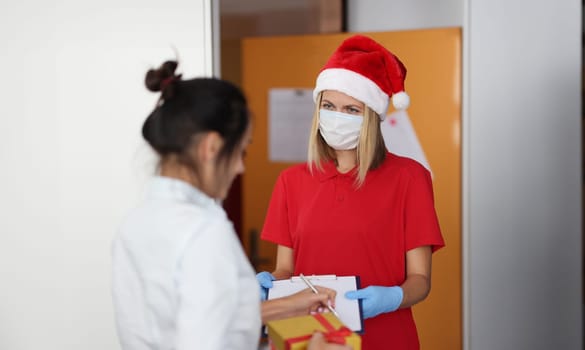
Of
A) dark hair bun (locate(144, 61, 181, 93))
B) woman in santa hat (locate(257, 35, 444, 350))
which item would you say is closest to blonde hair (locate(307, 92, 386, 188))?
woman in santa hat (locate(257, 35, 444, 350))

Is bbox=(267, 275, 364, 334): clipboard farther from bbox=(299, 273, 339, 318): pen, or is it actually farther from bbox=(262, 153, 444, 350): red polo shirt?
bbox=(262, 153, 444, 350): red polo shirt

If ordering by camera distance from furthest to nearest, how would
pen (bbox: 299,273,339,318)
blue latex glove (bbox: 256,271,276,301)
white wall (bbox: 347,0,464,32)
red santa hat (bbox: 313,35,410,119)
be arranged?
white wall (bbox: 347,0,464,32)
red santa hat (bbox: 313,35,410,119)
blue latex glove (bbox: 256,271,276,301)
pen (bbox: 299,273,339,318)

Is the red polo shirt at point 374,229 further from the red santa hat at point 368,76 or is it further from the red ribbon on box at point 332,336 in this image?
the red ribbon on box at point 332,336

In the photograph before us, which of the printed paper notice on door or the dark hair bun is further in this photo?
the printed paper notice on door

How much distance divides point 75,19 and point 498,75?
4.91 feet

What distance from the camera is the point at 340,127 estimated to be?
1627mm

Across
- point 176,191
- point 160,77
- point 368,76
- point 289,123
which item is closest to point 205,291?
point 176,191

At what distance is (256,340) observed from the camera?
1132mm

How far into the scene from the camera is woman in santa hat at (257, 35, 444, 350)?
162 cm

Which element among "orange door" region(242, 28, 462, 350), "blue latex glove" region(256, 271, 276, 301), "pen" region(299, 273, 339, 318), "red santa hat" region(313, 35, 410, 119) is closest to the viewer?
"pen" region(299, 273, 339, 318)

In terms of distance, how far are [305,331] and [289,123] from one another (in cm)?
196

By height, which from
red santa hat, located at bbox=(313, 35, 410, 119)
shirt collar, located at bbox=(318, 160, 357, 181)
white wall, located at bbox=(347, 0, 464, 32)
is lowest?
shirt collar, located at bbox=(318, 160, 357, 181)

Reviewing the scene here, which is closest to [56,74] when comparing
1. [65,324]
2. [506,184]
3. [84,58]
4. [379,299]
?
[84,58]

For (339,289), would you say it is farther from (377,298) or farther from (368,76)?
(368,76)
